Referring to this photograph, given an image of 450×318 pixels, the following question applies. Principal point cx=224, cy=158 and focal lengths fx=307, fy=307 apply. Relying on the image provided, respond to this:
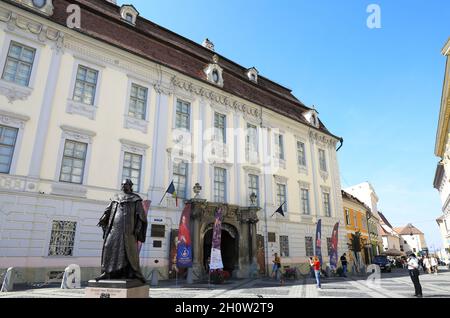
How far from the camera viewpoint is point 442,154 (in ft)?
127

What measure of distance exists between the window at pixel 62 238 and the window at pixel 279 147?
47.1 feet

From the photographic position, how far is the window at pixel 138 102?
16.3m

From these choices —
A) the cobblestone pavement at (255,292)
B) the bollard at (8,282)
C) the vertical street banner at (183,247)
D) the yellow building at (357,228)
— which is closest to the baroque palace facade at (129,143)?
the bollard at (8,282)

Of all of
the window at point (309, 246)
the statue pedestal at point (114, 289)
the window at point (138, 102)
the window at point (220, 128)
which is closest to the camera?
the statue pedestal at point (114, 289)

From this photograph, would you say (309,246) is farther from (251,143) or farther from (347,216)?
(347,216)

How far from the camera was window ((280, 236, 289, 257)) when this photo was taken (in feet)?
68.0

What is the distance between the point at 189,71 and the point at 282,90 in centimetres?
1203

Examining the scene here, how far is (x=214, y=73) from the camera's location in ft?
66.7

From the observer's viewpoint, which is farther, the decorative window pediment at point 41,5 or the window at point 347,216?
the window at point 347,216

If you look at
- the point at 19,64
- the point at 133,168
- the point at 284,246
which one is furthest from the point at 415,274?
the point at 19,64

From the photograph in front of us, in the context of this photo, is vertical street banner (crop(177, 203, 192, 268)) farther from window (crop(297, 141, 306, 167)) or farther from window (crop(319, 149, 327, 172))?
window (crop(319, 149, 327, 172))

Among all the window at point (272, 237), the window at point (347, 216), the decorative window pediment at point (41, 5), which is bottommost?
the window at point (272, 237)

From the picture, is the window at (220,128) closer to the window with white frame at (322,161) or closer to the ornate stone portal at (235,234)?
the ornate stone portal at (235,234)

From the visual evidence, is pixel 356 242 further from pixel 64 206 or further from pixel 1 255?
pixel 1 255
